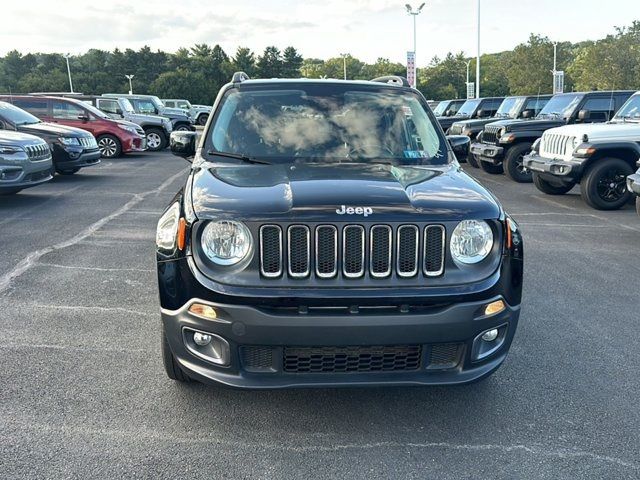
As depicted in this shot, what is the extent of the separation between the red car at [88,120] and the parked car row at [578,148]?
967 cm

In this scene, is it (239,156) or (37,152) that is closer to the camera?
(239,156)

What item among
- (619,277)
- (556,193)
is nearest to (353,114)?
(619,277)

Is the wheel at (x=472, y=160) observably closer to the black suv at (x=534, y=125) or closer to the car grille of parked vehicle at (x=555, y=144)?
the black suv at (x=534, y=125)

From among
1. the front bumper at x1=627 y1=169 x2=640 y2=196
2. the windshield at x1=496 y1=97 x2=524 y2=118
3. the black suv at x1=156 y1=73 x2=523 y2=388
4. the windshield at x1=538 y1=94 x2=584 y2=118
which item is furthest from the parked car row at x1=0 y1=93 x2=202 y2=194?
the windshield at x1=496 y1=97 x2=524 y2=118

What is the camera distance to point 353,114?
4.34 metres

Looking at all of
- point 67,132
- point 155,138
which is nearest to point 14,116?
point 67,132

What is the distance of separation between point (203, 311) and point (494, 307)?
1.41 metres

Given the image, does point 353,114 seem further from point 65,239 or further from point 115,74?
point 115,74

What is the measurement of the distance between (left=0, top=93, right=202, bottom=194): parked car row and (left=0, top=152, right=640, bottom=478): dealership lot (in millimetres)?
4082

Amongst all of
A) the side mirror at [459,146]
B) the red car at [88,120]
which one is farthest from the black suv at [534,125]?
the red car at [88,120]

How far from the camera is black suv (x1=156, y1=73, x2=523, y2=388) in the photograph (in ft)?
9.09

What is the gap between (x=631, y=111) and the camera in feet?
33.3

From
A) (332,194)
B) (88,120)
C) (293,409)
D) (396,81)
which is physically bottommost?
(293,409)

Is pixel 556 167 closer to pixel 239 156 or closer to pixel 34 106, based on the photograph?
pixel 239 156
